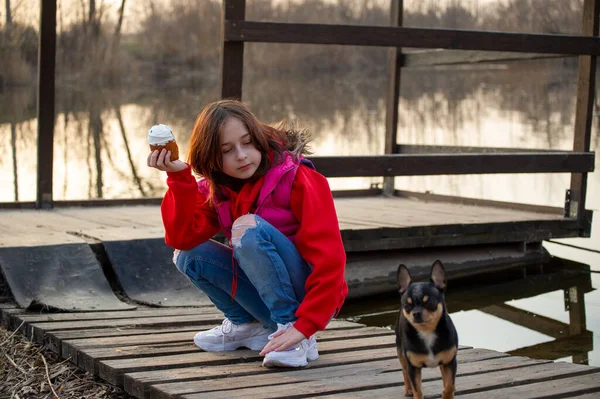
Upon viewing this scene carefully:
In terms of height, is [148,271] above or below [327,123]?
below

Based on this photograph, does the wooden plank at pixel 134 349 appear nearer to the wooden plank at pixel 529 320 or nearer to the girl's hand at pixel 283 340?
the girl's hand at pixel 283 340

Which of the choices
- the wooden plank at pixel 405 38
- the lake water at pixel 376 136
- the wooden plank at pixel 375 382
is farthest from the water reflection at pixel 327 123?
the wooden plank at pixel 375 382

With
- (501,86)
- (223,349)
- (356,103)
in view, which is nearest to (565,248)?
(223,349)

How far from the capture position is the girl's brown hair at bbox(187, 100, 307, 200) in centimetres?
334

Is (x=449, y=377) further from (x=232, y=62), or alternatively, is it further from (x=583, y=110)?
(x=583, y=110)

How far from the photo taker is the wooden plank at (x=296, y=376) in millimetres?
3113

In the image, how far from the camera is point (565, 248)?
7684 mm

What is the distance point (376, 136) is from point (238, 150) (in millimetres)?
11832

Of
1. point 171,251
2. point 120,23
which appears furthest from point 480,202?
point 120,23

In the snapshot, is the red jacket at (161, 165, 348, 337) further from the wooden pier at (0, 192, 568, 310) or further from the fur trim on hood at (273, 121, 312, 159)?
the wooden pier at (0, 192, 568, 310)

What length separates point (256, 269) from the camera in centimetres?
334

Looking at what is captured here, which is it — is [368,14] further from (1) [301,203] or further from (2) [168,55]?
(1) [301,203]

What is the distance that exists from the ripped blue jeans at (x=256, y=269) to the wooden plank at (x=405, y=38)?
2.32 m

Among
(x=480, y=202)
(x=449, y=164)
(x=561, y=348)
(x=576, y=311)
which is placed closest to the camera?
(x=561, y=348)
